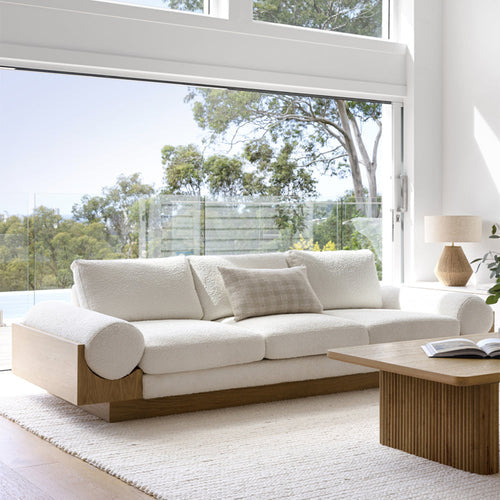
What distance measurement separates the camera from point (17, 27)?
4668mm

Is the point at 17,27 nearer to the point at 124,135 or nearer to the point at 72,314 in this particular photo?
the point at 124,135

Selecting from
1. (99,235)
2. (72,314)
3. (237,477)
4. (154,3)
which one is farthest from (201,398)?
(154,3)

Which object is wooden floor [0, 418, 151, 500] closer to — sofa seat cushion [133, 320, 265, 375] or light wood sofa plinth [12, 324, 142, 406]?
light wood sofa plinth [12, 324, 142, 406]

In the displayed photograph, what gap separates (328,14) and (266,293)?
283cm

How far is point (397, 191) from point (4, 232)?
3367mm

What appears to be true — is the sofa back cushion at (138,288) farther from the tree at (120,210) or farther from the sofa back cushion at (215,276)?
the tree at (120,210)

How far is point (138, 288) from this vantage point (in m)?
4.26

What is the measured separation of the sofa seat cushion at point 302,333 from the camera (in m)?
3.95

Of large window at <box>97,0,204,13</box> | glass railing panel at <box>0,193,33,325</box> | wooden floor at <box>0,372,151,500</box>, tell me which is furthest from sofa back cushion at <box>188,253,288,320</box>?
large window at <box>97,0,204,13</box>

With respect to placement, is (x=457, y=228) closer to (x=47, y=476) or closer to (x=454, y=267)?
(x=454, y=267)

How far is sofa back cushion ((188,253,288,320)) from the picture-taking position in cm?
447

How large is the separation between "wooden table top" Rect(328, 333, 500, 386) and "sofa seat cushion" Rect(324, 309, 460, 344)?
0.91m

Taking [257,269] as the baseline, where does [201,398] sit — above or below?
below

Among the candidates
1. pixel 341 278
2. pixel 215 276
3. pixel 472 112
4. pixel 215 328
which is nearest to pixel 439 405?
pixel 215 328
